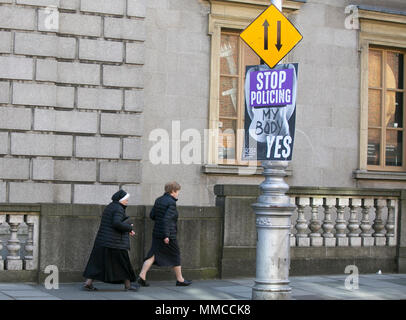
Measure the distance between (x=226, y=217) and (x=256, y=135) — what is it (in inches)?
125

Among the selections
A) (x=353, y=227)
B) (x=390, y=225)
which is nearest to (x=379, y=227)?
(x=390, y=225)

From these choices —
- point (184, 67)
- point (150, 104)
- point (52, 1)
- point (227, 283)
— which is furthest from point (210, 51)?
point (227, 283)

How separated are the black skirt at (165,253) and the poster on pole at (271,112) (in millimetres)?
2494

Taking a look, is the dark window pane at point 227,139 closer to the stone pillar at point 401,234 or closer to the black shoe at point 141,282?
the stone pillar at point 401,234

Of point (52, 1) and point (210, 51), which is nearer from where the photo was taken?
point (52, 1)

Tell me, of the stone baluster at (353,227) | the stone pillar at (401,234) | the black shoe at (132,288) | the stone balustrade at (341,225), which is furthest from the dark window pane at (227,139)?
the black shoe at (132,288)

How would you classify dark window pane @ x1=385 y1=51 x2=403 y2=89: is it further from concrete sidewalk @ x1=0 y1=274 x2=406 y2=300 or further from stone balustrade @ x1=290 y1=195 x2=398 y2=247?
concrete sidewalk @ x1=0 y1=274 x2=406 y2=300

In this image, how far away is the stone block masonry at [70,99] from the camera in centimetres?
1587

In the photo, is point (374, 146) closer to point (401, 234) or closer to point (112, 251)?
point (401, 234)

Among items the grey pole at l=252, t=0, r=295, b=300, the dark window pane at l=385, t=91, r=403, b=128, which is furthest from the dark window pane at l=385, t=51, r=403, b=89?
the grey pole at l=252, t=0, r=295, b=300

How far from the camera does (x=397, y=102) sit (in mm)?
20328

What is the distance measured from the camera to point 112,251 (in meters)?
12.5

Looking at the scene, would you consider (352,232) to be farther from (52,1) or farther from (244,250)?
(52,1)

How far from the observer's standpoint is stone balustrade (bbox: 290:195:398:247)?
1498 cm
